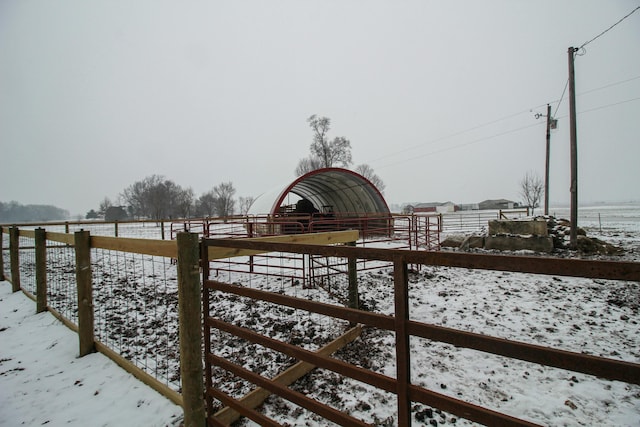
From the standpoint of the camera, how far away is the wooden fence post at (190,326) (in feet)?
7.53

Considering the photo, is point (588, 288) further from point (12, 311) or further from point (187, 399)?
point (12, 311)

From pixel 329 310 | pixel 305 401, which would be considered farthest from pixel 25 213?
pixel 329 310

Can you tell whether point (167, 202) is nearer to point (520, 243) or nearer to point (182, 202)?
point (182, 202)

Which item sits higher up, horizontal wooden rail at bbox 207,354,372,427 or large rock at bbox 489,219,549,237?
large rock at bbox 489,219,549,237

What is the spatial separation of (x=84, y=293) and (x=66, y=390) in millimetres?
1103

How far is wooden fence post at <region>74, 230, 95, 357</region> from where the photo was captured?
11.9 feet

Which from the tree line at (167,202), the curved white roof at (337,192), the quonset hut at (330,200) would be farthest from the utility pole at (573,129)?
the tree line at (167,202)

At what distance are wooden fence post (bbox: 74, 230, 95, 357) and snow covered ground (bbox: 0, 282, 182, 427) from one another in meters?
0.20

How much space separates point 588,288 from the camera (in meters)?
6.49

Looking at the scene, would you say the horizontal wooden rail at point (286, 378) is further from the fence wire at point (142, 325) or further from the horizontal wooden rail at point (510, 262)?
the horizontal wooden rail at point (510, 262)

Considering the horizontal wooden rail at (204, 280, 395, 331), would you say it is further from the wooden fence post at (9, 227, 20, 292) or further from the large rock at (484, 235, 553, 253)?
the large rock at (484, 235, 553, 253)

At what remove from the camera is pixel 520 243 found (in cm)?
1145

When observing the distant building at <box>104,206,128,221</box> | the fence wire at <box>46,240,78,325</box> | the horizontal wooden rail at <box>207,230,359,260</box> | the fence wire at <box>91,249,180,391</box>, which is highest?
the distant building at <box>104,206,128,221</box>

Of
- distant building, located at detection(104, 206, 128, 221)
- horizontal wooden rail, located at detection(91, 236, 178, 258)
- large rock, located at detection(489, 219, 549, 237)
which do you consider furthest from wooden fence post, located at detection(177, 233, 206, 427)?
distant building, located at detection(104, 206, 128, 221)
